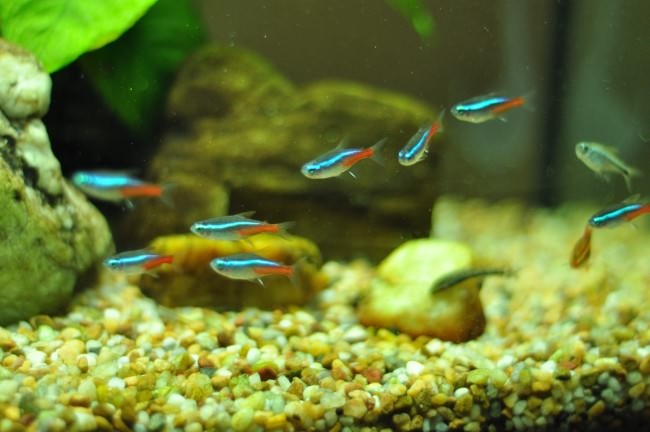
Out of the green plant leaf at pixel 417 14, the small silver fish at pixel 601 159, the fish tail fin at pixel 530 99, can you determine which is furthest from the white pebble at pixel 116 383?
the fish tail fin at pixel 530 99

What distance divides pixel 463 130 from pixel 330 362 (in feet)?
13.7

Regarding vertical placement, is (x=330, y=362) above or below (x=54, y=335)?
Result: above

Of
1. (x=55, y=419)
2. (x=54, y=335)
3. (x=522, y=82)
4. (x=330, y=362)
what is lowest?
(x=54, y=335)

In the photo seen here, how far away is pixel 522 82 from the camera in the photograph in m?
6.30

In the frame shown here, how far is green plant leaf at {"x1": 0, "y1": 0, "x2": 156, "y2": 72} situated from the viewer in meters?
4.43

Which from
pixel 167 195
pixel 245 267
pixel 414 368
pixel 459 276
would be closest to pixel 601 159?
pixel 459 276

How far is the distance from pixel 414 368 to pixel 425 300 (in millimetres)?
776

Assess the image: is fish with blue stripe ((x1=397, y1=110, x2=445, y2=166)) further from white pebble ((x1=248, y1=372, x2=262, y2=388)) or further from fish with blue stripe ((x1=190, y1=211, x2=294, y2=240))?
white pebble ((x1=248, y1=372, x2=262, y2=388))

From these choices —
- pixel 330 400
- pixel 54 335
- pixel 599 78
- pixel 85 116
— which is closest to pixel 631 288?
pixel 599 78

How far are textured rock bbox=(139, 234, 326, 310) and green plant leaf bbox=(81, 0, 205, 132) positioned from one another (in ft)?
4.23

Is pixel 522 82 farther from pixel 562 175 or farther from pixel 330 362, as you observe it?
pixel 330 362

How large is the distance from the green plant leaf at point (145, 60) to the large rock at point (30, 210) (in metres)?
0.90

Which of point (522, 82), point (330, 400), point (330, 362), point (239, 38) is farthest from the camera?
point (522, 82)

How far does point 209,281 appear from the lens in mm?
4668
